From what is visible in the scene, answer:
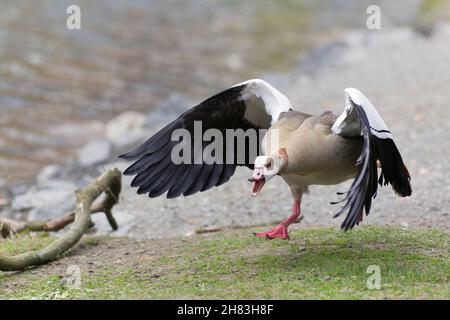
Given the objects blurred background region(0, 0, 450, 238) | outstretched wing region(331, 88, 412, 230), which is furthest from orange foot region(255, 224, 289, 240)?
blurred background region(0, 0, 450, 238)

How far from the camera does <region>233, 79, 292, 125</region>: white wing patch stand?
6.79 meters

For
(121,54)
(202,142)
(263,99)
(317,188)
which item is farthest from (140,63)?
(263,99)

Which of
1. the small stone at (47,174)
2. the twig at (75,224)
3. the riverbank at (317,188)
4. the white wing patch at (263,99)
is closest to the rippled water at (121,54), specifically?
the small stone at (47,174)

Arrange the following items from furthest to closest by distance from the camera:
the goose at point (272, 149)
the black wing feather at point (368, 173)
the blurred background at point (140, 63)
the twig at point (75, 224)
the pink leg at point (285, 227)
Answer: the blurred background at point (140, 63), the pink leg at point (285, 227), the twig at point (75, 224), the goose at point (272, 149), the black wing feather at point (368, 173)

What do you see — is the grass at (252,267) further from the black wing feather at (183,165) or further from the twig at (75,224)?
the black wing feather at (183,165)

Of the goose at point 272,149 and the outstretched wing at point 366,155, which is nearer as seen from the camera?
the outstretched wing at point 366,155

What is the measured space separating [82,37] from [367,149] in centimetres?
1809

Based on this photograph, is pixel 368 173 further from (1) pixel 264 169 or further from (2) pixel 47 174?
(2) pixel 47 174

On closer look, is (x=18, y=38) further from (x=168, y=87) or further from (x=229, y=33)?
(x=229, y=33)

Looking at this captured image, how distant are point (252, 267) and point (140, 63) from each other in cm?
1556

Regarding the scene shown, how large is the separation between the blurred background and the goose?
106 inches

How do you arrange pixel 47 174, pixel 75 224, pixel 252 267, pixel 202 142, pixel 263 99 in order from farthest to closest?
1. pixel 47 174
2. pixel 75 224
3. pixel 202 142
4. pixel 263 99
5. pixel 252 267

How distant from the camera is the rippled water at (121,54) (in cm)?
1623

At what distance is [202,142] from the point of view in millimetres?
7086
